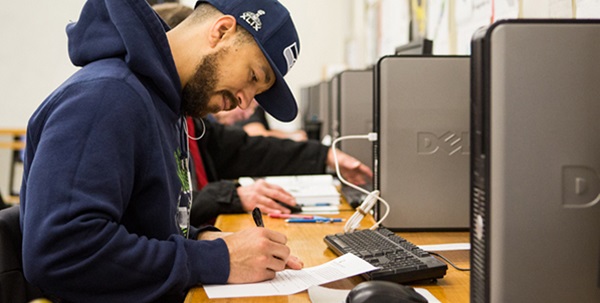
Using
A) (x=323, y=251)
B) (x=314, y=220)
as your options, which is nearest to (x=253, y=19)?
(x=323, y=251)

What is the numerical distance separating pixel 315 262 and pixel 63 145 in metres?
0.48

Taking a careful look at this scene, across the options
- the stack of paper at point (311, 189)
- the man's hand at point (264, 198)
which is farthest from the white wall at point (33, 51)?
the man's hand at point (264, 198)

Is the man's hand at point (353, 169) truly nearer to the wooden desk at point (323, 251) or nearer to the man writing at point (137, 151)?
the wooden desk at point (323, 251)

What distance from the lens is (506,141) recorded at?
2.25 ft

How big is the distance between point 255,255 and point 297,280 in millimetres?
78

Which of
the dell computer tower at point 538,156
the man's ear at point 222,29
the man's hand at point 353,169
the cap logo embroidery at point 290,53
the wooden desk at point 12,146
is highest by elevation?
the man's ear at point 222,29

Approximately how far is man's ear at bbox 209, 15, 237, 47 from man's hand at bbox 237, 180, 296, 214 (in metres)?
0.59

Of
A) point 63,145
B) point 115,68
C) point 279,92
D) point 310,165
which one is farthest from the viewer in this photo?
point 310,165

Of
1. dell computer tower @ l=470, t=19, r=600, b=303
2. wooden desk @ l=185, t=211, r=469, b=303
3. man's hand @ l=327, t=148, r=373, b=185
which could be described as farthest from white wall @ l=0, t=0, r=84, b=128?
dell computer tower @ l=470, t=19, r=600, b=303

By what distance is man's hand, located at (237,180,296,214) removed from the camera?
5.43ft

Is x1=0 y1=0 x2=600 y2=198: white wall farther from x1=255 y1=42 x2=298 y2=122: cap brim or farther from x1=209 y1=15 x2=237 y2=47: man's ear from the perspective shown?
x1=209 y1=15 x2=237 y2=47: man's ear

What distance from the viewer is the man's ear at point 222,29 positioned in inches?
45.5

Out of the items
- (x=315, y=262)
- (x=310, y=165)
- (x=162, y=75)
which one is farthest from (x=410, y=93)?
(x=310, y=165)

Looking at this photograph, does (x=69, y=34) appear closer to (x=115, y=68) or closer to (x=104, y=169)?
(x=115, y=68)
